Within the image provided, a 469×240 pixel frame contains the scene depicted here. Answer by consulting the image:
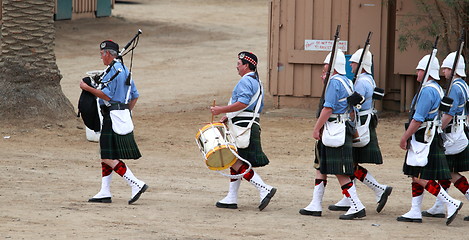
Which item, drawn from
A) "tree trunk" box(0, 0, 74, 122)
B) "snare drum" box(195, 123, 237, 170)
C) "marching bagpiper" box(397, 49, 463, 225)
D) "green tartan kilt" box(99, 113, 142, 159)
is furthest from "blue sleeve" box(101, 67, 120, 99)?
"tree trunk" box(0, 0, 74, 122)

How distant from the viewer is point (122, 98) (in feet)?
33.1

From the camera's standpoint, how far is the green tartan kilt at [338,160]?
941 cm

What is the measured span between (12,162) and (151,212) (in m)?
3.89

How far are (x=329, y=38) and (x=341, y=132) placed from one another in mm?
8823

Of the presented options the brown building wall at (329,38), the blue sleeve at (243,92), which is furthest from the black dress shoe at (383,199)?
the brown building wall at (329,38)

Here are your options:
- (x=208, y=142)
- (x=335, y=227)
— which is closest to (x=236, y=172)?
(x=208, y=142)

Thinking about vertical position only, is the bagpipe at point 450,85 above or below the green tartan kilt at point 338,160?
above

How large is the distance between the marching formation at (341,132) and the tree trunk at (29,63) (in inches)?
222

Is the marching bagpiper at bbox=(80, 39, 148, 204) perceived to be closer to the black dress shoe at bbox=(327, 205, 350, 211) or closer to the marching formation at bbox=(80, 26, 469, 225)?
the marching formation at bbox=(80, 26, 469, 225)

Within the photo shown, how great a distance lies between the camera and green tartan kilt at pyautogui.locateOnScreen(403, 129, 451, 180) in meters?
9.34

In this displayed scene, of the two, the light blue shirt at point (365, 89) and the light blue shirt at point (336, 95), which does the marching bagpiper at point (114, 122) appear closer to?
the light blue shirt at point (336, 95)

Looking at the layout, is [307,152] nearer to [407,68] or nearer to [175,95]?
[407,68]

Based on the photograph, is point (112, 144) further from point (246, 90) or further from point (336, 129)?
point (336, 129)

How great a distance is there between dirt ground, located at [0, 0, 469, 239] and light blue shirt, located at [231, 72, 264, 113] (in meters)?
1.20
